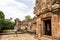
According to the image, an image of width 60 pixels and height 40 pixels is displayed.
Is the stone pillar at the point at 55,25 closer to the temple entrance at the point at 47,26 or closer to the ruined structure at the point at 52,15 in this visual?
the ruined structure at the point at 52,15

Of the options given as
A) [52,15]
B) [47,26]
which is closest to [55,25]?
[52,15]

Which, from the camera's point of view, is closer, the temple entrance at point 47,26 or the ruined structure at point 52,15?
the ruined structure at point 52,15

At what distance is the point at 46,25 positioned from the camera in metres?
10.6

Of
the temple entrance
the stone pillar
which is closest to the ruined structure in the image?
the stone pillar

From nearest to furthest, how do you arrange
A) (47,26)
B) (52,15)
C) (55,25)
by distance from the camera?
(55,25) → (52,15) → (47,26)

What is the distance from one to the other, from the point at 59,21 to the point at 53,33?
89 cm

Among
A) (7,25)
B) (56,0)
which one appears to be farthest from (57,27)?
(7,25)

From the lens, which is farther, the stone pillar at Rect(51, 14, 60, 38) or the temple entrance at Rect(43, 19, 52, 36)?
the temple entrance at Rect(43, 19, 52, 36)

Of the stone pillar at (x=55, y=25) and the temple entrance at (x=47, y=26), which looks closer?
the stone pillar at (x=55, y=25)

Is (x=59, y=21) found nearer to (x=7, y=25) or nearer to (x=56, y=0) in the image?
(x=56, y=0)

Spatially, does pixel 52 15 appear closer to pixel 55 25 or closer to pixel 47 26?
pixel 55 25

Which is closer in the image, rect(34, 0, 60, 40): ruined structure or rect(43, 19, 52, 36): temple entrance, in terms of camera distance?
rect(34, 0, 60, 40): ruined structure

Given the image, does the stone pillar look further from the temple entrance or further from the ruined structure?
the temple entrance

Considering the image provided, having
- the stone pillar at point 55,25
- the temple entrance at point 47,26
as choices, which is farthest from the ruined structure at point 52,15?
the temple entrance at point 47,26
